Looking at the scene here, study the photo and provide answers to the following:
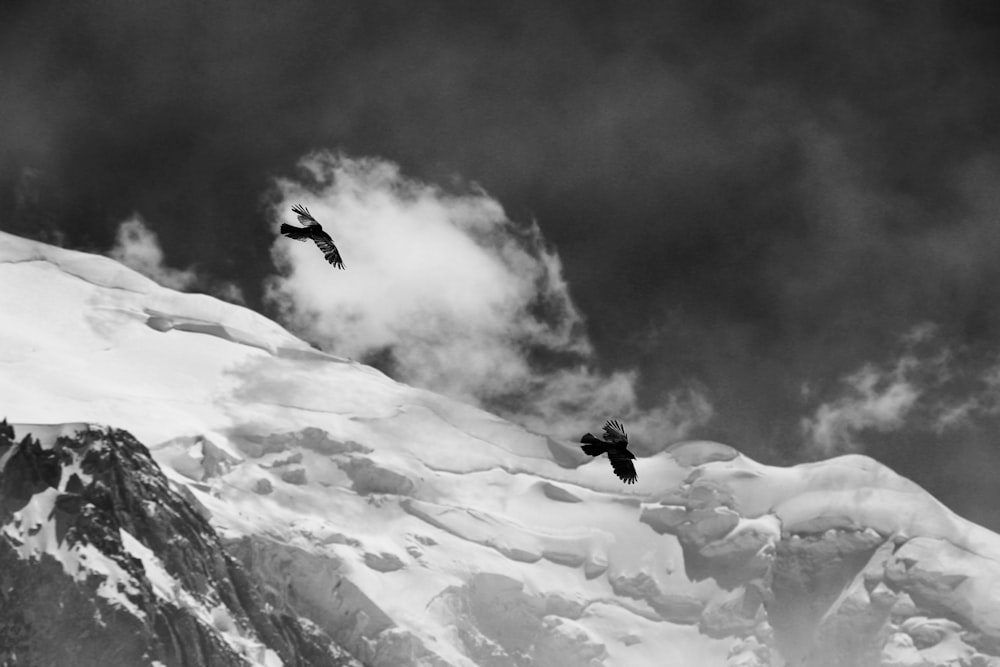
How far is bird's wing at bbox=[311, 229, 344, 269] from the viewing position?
193 feet

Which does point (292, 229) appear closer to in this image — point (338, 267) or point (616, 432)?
point (338, 267)

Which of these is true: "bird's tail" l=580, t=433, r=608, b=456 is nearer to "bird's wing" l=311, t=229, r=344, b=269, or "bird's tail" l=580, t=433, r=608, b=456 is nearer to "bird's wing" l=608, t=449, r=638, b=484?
"bird's wing" l=608, t=449, r=638, b=484

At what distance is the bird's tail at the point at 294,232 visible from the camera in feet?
190

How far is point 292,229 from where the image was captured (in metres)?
58.1

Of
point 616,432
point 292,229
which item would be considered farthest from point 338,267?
point 616,432

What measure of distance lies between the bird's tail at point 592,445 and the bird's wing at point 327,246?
37.9 ft

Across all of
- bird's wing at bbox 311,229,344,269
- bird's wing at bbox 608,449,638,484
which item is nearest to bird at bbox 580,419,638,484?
bird's wing at bbox 608,449,638,484

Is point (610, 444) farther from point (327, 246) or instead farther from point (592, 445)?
point (327, 246)

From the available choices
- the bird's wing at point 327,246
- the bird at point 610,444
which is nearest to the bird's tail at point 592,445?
the bird at point 610,444

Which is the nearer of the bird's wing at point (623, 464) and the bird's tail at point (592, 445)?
the bird's tail at point (592, 445)

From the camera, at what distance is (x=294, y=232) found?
5816cm

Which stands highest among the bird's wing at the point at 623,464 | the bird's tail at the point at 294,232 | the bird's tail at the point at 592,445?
the bird's tail at the point at 294,232

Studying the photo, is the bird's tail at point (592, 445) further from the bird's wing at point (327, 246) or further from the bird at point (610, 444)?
the bird's wing at point (327, 246)

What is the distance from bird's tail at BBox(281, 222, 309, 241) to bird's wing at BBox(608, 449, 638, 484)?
1350 cm
